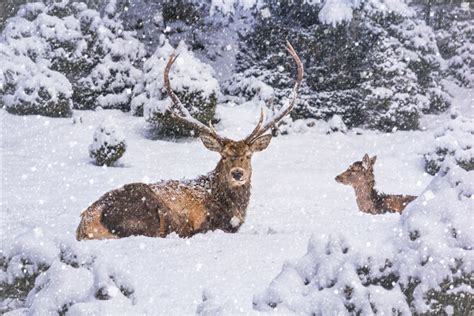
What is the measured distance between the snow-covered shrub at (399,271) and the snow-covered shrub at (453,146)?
8463 millimetres

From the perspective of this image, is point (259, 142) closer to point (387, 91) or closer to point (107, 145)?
point (107, 145)

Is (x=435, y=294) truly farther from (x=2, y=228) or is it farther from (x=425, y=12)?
(x=425, y=12)

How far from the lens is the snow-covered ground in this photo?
10.1 ft

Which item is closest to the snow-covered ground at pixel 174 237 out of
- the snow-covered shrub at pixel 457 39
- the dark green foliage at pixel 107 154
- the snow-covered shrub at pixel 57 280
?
the snow-covered shrub at pixel 57 280

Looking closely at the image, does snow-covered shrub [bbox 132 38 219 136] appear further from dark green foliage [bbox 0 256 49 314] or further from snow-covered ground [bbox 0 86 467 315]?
dark green foliage [bbox 0 256 49 314]

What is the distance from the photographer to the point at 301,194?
9.14 m

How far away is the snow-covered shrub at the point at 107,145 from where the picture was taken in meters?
10.1

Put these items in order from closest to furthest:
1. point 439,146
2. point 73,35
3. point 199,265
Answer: point 199,265 < point 439,146 < point 73,35

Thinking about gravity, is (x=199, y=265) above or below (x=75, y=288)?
below

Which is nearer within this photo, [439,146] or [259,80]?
[439,146]

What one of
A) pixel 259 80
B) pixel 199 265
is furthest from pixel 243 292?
pixel 259 80

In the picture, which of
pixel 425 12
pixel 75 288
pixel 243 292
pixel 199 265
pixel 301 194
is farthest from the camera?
pixel 425 12

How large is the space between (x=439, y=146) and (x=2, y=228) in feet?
27.6

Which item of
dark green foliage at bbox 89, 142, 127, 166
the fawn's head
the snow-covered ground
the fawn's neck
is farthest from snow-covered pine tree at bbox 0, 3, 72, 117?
the fawn's neck
